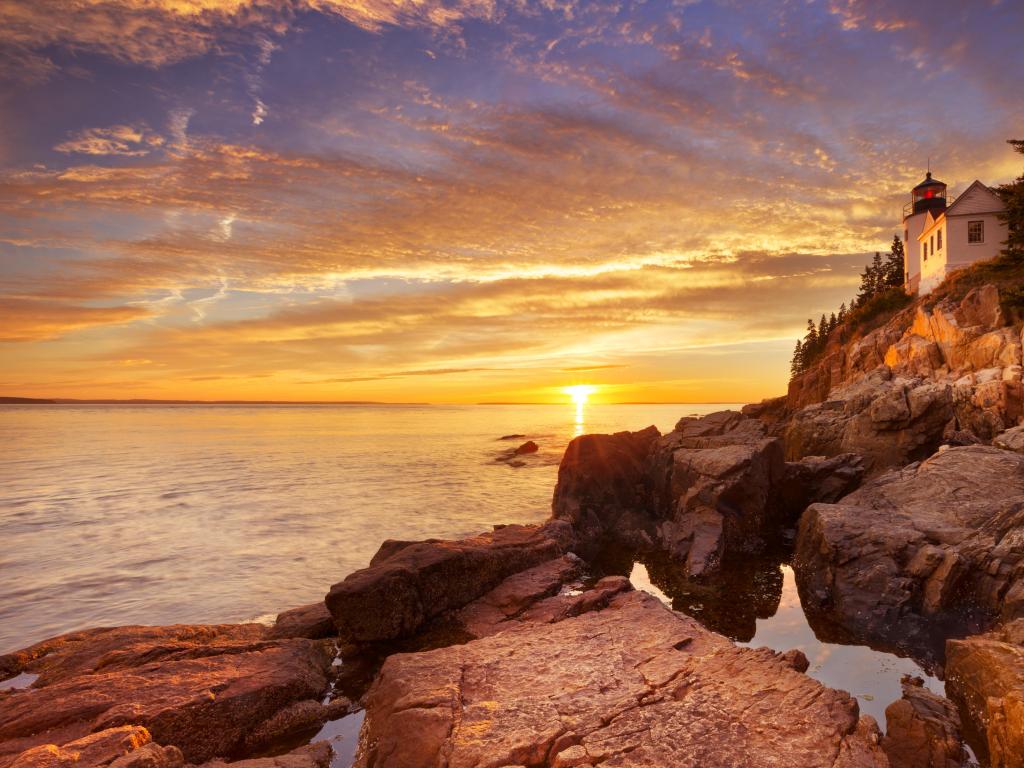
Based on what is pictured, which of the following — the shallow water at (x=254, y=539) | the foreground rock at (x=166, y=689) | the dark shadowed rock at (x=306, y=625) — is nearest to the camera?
the foreground rock at (x=166, y=689)

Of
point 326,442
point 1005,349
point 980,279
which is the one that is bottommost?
point 326,442

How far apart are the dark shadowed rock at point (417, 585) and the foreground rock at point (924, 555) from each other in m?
7.31

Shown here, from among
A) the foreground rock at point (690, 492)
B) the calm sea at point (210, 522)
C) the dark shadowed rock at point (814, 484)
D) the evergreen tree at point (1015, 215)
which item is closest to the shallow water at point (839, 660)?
the foreground rock at point (690, 492)

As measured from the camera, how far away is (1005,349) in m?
29.4

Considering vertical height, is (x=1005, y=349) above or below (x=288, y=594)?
above

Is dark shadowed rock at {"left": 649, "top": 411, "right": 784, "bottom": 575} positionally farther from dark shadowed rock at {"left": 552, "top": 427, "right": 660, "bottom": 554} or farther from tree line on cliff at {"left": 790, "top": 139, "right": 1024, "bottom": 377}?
tree line on cliff at {"left": 790, "top": 139, "right": 1024, "bottom": 377}

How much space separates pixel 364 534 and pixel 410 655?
17.5m

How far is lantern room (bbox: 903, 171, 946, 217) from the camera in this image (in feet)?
197

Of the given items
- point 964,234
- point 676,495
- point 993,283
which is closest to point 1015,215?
point 993,283

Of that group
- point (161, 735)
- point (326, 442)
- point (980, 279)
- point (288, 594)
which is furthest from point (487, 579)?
point (326, 442)

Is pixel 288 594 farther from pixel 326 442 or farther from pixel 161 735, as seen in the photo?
pixel 326 442

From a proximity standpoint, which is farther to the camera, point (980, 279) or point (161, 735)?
point (980, 279)

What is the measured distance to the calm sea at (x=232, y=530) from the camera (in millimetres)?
14914

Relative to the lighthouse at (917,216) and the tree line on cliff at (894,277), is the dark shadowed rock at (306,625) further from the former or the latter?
the lighthouse at (917,216)
